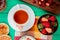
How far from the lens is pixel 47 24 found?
0.84 m

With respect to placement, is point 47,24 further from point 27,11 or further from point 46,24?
point 27,11

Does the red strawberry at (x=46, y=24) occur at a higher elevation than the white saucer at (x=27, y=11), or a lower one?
lower

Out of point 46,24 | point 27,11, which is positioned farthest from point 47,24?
point 27,11

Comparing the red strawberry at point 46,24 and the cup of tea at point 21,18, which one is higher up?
the cup of tea at point 21,18

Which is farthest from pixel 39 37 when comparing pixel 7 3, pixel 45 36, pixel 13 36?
pixel 7 3

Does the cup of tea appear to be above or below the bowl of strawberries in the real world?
above

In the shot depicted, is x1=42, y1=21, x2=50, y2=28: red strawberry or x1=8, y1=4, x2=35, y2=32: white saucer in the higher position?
x1=8, y1=4, x2=35, y2=32: white saucer

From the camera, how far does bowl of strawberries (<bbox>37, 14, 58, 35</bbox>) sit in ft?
2.71

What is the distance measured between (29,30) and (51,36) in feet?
0.38

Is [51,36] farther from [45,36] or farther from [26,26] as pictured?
[26,26]

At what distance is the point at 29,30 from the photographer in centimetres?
84

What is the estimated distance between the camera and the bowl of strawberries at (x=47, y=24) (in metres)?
0.83

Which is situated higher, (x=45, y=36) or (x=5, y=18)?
(x=5, y=18)

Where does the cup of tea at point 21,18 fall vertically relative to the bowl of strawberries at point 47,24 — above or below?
above
